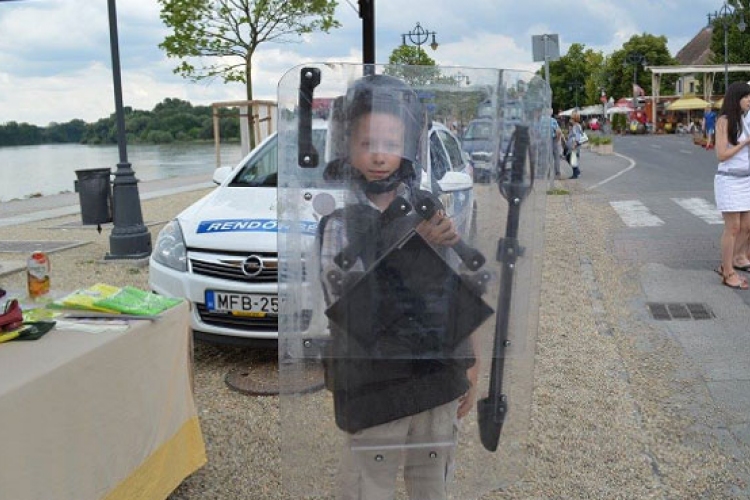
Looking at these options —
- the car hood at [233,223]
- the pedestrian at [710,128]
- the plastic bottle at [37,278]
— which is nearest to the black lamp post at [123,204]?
the car hood at [233,223]

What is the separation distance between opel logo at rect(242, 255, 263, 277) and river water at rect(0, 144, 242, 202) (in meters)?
5.82

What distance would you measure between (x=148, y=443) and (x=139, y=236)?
657 centimetres

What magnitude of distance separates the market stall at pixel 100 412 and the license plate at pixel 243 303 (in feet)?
4.20

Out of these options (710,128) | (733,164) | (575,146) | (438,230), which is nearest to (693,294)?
(733,164)

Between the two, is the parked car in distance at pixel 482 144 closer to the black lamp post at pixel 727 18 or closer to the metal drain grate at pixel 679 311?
the metal drain grate at pixel 679 311

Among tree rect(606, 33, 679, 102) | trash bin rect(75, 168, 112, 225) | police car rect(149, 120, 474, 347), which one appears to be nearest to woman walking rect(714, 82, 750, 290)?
police car rect(149, 120, 474, 347)

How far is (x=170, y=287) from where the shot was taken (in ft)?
16.1

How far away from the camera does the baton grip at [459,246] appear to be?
75.5 inches

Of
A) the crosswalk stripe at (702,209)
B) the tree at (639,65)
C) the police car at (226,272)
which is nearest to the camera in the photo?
the police car at (226,272)

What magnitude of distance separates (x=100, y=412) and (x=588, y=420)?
2560mm

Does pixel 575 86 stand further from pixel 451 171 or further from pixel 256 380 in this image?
pixel 451 171

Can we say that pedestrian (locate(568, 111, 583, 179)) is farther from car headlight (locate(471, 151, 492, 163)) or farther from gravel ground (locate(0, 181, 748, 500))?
car headlight (locate(471, 151, 492, 163))

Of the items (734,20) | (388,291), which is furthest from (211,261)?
(734,20)

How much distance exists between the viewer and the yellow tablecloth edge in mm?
2795
